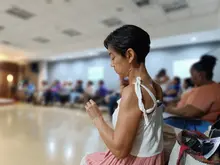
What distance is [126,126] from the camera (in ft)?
2.27

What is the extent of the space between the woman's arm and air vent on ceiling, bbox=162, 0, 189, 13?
358 centimetres

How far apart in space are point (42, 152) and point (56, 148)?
0.24m

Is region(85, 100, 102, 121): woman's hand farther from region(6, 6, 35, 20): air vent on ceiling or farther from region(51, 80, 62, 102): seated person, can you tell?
region(51, 80, 62, 102): seated person

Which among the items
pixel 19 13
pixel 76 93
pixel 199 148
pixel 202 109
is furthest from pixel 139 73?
pixel 76 93

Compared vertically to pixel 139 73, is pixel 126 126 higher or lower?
lower

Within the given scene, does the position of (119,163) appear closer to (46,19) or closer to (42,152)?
(42,152)

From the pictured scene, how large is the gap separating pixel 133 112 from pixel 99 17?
4.21 metres

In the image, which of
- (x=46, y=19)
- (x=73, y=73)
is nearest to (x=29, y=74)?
(x=73, y=73)

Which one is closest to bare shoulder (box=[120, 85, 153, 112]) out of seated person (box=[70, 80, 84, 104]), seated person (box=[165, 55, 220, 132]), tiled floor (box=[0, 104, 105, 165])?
seated person (box=[165, 55, 220, 132])

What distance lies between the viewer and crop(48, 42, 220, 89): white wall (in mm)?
6906

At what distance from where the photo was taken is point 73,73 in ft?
34.3

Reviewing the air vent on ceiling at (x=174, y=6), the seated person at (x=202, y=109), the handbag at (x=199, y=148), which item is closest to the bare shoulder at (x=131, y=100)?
the handbag at (x=199, y=148)

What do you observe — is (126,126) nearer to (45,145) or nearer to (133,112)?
(133,112)

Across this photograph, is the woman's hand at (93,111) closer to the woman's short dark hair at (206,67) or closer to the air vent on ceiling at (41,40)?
the woman's short dark hair at (206,67)
